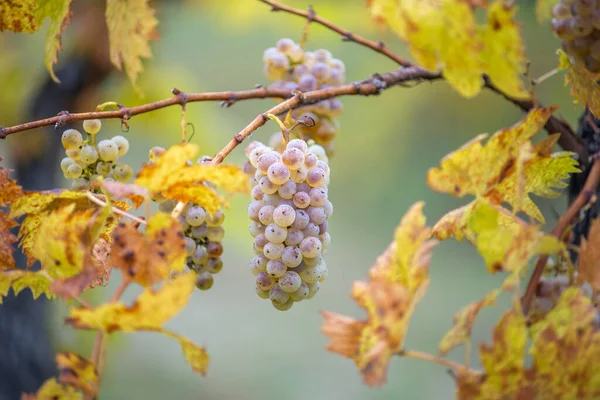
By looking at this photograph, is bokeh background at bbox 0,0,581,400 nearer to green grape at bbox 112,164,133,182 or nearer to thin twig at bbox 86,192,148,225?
green grape at bbox 112,164,133,182

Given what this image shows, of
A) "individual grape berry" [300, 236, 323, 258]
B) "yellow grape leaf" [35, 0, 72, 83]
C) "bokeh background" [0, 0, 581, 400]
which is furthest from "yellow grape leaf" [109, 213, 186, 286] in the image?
"bokeh background" [0, 0, 581, 400]

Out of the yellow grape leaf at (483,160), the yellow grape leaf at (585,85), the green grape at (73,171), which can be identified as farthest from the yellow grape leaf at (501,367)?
the green grape at (73,171)

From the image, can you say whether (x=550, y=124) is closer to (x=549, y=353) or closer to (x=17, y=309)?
(x=549, y=353)

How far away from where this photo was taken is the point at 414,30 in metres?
0.31

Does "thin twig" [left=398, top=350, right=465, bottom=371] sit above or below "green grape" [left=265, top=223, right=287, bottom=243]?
below

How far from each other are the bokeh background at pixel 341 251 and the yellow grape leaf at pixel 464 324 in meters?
2.20

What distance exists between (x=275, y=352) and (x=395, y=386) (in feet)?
2.71

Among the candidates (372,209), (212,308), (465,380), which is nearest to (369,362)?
(465,380)

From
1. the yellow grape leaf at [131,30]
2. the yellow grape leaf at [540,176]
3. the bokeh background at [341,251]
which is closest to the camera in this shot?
the yellow grape leaf at [540,176]

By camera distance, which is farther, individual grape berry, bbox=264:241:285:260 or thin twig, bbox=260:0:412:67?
thin twig, bbox=260:0:412:67

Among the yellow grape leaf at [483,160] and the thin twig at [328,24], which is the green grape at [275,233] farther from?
the thin twig at [328,24]

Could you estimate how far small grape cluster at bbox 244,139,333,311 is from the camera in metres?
0.40

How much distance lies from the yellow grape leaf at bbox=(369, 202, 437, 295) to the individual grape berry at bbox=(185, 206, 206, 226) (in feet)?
0.54

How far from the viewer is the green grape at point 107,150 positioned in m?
0.46
